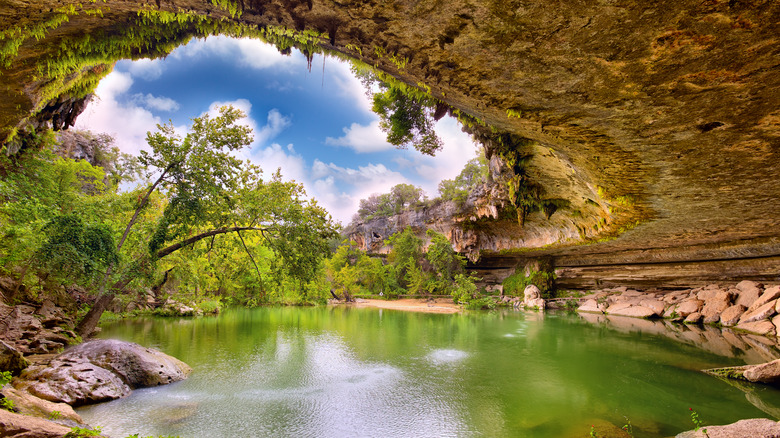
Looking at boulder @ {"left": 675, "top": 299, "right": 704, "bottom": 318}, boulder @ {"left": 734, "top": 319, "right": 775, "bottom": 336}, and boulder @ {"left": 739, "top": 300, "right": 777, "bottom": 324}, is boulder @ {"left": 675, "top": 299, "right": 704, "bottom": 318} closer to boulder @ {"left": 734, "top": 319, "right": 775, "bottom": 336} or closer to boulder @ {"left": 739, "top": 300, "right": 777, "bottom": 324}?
boulder @ {"left": 739, "top": 300, "right": 777, "bottom": 324}

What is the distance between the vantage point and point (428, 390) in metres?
5.84

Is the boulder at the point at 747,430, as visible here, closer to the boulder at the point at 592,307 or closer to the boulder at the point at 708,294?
the boulder at the point at 708,294

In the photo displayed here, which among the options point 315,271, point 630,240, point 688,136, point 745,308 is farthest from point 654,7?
point 745,308

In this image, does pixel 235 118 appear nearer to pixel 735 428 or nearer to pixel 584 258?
pixel 735 428

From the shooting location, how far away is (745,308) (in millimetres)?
12125

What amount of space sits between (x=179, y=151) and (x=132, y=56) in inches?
179

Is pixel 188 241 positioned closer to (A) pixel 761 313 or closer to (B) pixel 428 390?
(B) pixel 428 390

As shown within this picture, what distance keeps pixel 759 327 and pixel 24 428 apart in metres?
17.0

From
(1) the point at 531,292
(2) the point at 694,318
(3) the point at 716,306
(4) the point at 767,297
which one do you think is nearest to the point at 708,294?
(3) the point at 716,306

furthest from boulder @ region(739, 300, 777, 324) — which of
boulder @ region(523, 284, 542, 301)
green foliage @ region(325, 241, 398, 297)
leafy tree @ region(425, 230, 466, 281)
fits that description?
green foliage @ region(325, 241, 398, 297)

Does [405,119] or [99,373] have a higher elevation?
[405,119]

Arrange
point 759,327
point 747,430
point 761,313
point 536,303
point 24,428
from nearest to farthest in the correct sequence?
1. point 24,428
2. point 747,430
3. point 759,327
4. point 761,313
5. point 536,303

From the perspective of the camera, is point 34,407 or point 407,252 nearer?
point 34,407

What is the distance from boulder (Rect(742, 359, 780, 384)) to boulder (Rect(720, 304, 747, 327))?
340 inches
